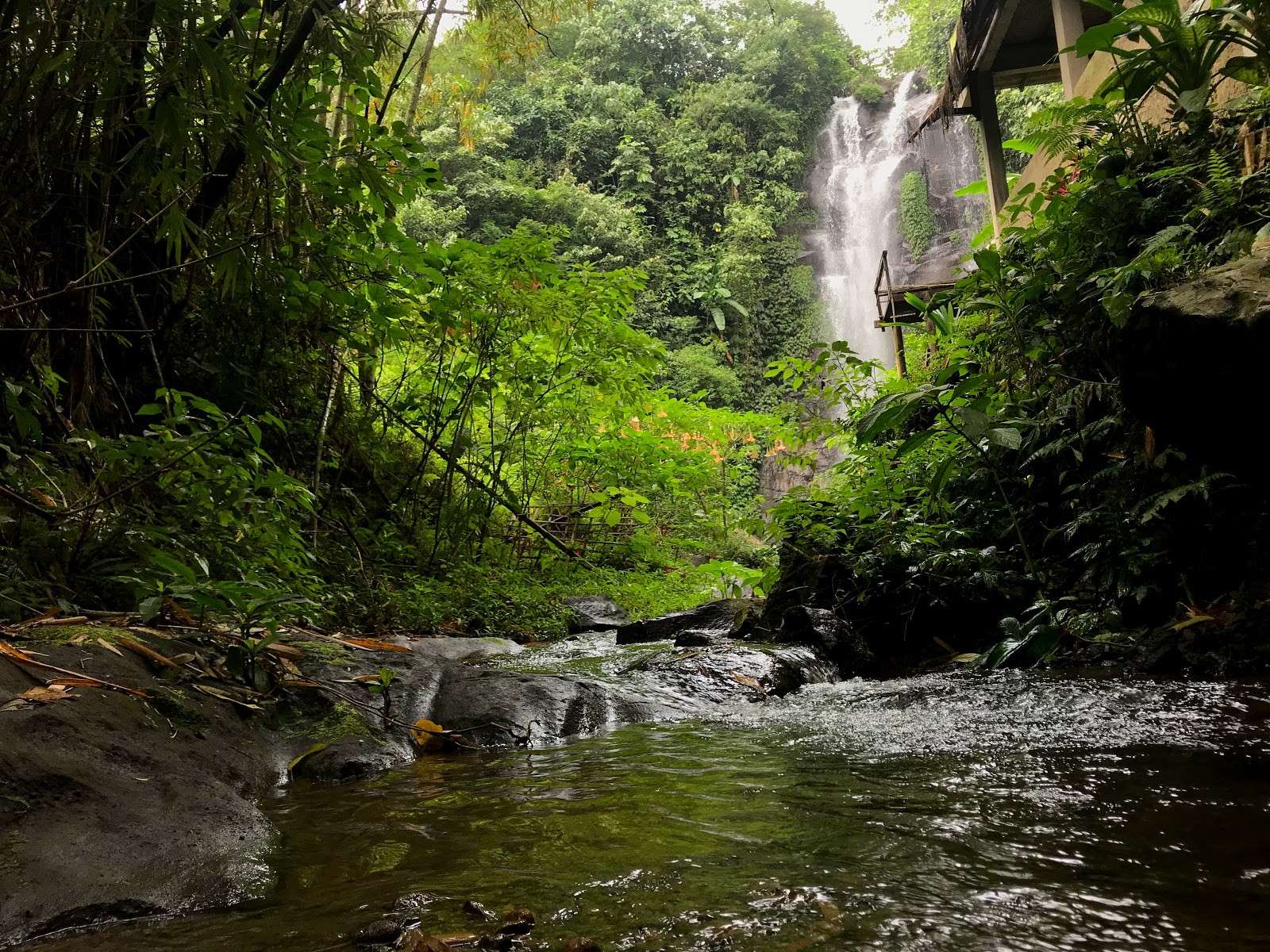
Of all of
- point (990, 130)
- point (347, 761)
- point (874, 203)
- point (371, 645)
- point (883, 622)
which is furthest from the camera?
point (874, 203)

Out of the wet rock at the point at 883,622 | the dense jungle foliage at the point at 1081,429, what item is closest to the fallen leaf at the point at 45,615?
the dense jungle foliage at the point at 1081,429

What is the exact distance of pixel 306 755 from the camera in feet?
7.38

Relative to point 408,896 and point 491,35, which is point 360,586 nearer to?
point 408,896

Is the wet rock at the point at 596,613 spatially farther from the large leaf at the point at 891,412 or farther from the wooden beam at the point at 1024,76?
the wooden beam at the point at 1024,76

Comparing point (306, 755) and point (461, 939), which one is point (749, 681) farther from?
point (461, 939)

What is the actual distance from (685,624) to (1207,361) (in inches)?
186

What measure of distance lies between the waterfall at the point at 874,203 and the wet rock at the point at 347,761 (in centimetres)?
2232

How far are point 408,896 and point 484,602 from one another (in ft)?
16.7

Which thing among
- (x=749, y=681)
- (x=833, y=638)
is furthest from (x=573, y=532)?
(x=749, y=681)

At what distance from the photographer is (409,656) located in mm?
3498

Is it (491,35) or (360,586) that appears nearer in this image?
(360,586)

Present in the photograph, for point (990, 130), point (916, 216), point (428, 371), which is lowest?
point (428, 371)

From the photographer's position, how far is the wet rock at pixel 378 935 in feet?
3.57

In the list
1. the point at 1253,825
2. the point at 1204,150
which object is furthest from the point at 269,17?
the point at 1204,150
